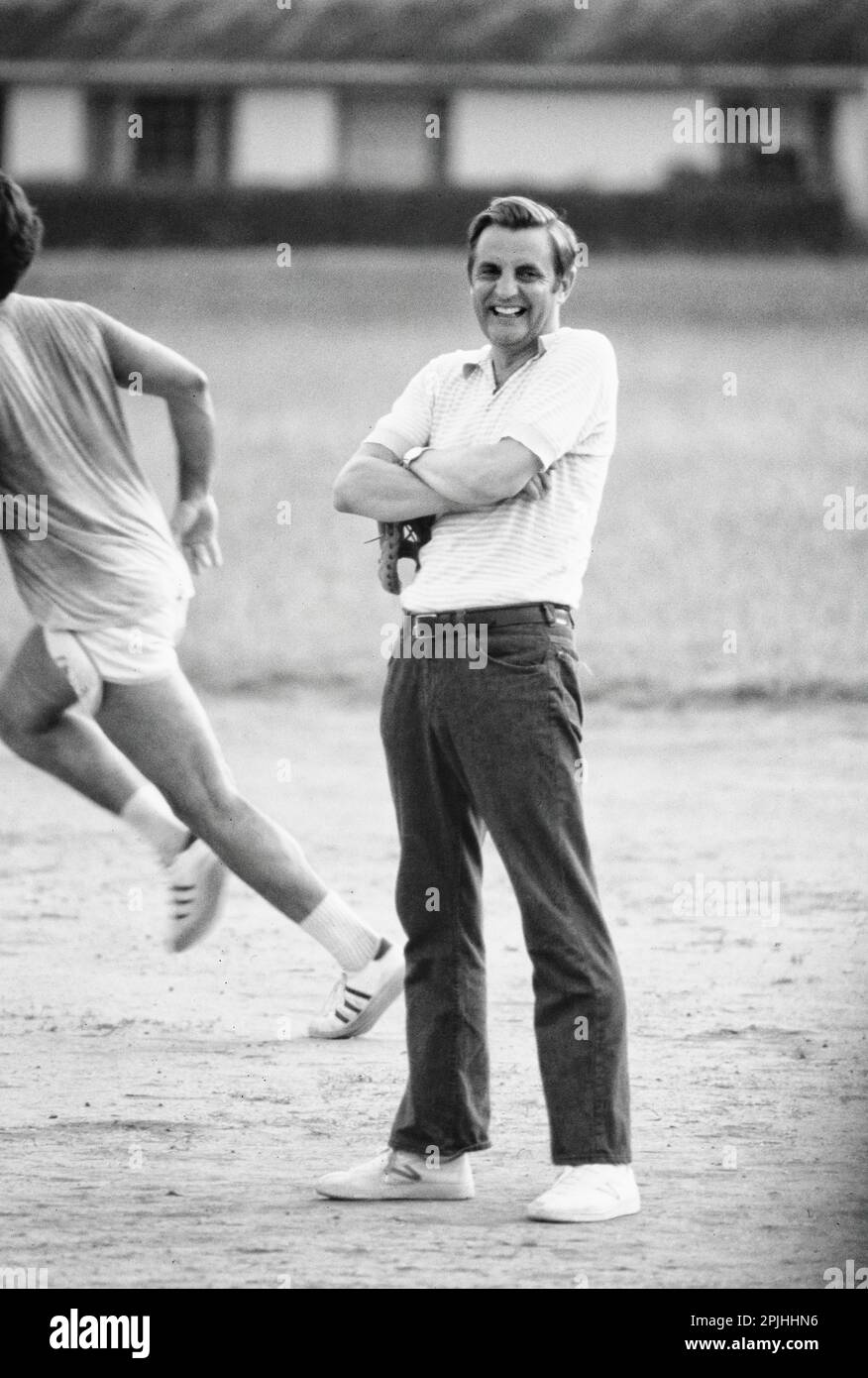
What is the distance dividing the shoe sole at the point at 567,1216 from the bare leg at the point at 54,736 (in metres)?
1.58

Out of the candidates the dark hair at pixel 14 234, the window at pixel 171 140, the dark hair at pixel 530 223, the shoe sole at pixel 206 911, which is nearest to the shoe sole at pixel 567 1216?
the shoe sole at pixel 206 911

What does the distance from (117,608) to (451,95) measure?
17645 millimetres

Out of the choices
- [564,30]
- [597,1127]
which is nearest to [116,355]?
[597,1127]

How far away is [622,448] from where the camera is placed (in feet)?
50.0

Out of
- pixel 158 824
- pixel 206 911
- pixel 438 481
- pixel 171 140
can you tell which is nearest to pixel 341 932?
pixel 206 911

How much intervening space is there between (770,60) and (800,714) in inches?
518

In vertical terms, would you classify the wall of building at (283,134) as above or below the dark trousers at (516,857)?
above

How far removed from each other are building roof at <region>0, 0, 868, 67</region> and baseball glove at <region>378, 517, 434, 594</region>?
56.5 ft

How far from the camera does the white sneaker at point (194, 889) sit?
5070 mm

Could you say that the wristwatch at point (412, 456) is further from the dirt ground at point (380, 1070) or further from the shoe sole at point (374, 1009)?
the shoe sole at point (374, 1009)

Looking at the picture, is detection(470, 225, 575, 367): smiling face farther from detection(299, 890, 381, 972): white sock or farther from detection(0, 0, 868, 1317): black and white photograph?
detection(299, 890, 381, 972): white sock

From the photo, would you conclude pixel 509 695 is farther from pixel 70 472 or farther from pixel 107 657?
pixel 70 472

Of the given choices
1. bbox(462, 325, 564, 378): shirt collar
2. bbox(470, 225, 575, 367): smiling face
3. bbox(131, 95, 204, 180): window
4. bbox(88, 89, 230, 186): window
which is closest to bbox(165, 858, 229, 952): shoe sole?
bbox(462, 325, 564, 378): shirt collar

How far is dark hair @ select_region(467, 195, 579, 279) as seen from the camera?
386cm
